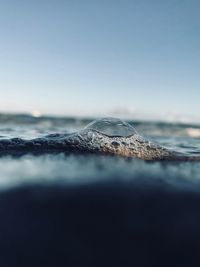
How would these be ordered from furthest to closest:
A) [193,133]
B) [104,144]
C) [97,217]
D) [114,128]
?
[193,133] → [114,128] → [104,144] → [97,217]

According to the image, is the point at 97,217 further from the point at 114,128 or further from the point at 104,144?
the point at 114,128

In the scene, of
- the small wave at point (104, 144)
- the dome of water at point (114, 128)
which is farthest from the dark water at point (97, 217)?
the dome of water at point (114, 128)

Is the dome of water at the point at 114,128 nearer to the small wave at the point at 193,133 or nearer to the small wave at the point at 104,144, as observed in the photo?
the small wave at the point at 104,144

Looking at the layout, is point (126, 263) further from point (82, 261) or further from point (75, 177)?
point (75, 177)

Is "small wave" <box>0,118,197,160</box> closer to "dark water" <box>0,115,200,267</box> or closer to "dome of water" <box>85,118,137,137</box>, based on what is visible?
"dome of water" <box>85,118,137,137</box>

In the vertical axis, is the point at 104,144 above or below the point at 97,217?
above

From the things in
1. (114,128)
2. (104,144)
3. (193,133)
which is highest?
(114,128)

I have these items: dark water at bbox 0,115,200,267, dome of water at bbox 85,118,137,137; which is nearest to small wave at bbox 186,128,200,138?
dome of water at bbox 85,118,137,137

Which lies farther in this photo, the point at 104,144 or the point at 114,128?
the point at 114,128

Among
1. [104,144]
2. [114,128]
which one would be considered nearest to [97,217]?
[104,144]
